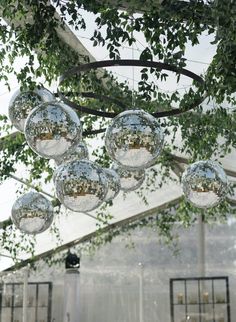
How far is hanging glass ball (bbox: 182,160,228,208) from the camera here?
3.00m

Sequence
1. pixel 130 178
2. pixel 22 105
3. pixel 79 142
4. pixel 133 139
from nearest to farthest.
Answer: pixel 133 139 → pixel 79 142 → pixel 22 105 → pixel 130 178

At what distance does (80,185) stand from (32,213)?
791 millimetres

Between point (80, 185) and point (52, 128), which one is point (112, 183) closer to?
point (80, 185)

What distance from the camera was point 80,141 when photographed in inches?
110

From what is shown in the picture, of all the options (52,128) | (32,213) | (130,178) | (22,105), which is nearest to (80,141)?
(52,128)

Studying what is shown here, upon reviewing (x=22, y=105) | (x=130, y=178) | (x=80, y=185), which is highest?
(x=22, y=105)

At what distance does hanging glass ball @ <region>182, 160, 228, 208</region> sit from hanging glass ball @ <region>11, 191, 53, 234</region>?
80cm

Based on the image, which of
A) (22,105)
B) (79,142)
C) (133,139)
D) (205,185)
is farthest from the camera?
(22,105)

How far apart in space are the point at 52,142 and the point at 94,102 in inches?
77.4

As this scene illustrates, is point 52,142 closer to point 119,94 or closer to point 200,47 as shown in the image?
point 119,94

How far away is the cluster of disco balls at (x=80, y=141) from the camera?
8.31ft

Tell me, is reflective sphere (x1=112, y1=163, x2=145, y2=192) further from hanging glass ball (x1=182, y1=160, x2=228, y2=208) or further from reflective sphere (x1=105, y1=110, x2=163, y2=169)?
reflective sphere (x1=105, y1=110, x2=163, y2=169)

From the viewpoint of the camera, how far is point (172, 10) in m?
2.70

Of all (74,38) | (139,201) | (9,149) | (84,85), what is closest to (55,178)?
(84,85)
